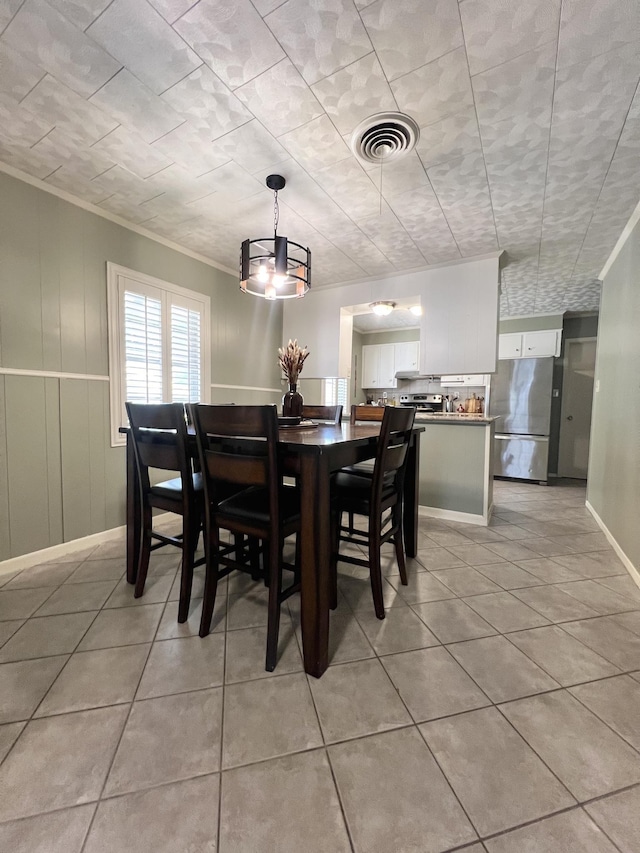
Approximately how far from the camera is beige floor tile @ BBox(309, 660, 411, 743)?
1117 mm

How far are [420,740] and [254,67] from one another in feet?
8.62

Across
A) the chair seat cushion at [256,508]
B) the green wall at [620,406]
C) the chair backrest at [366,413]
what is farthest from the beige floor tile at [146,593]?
the green wall at [620,406]

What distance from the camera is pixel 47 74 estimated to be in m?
1.50

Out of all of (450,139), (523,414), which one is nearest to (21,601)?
(450,139)

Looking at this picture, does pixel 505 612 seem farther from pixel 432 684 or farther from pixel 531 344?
pixel 531 344

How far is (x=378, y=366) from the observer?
6332mm

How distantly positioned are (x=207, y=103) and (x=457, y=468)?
10.2 ft

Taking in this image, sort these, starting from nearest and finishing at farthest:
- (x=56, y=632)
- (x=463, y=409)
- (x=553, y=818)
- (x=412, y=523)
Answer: (x=553, y=818)
(x=56, y=632)
(x=412, y=523)
(x=463, y=409)

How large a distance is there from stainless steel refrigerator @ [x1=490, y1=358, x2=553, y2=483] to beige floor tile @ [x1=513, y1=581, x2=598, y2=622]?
3252 millimetres

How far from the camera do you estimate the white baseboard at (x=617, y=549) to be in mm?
2082

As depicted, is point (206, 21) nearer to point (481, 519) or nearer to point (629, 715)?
point (629, 715)

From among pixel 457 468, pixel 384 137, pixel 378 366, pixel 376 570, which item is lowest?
pixel 376 570

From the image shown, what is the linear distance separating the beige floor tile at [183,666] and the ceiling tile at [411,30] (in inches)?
101

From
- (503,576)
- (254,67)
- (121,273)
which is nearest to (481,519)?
(503,576)
